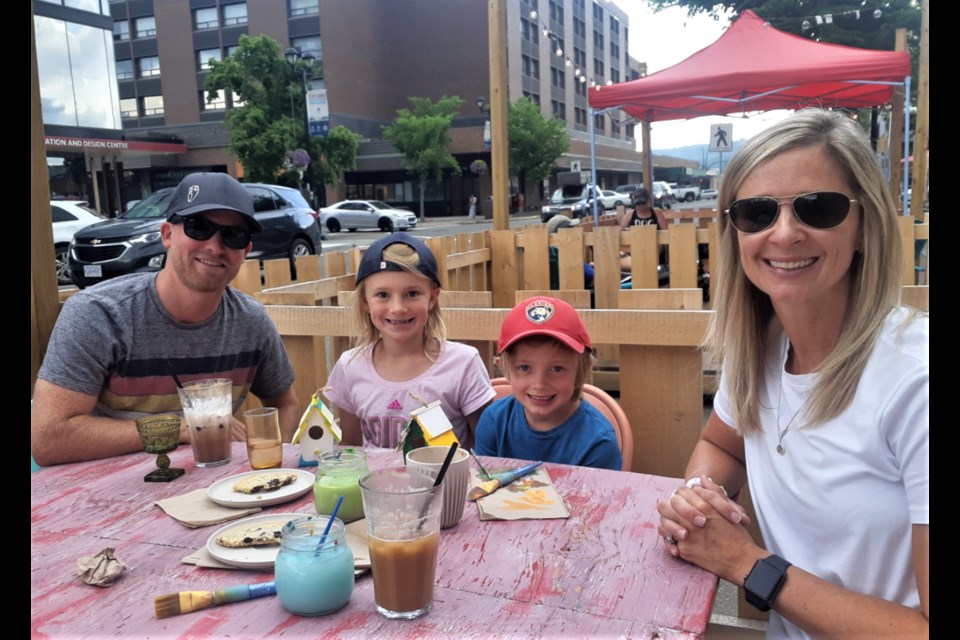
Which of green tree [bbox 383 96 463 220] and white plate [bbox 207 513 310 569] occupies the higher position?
green tree [bbox 383 96 463 220]

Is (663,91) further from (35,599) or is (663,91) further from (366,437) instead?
(35,599)

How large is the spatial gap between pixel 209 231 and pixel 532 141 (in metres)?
43.0

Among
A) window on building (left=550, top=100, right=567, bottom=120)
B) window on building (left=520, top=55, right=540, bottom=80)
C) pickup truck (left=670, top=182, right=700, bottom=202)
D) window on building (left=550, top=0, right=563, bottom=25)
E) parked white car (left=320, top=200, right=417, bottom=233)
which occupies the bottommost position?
parked white car (left=320, top=200, right=417, bottom=233)

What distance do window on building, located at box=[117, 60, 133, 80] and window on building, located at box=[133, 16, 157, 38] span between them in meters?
1.92

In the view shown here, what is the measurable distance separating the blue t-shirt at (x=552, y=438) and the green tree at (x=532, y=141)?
4125 centimetres

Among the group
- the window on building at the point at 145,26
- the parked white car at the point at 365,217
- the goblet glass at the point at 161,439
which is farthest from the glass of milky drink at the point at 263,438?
the window on building at the point at 145,26

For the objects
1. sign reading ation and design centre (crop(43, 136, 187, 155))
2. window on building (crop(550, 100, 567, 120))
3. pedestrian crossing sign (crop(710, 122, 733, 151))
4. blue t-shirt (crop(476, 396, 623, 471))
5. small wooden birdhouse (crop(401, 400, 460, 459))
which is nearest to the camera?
small wooden birdhouse (crop(401, 400, 460, 459))

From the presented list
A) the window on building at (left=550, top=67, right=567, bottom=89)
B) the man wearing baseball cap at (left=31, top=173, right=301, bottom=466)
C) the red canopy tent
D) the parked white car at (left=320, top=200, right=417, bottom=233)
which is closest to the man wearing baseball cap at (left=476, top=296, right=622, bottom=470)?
the man wearing baseball cap at (left=31, top=173, right=301, bottom=466)

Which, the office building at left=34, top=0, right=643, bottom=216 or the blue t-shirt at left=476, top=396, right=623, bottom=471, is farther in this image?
the office building at left=34, top=0, right=643, bottom=216

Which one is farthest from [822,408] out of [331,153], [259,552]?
[331,153]

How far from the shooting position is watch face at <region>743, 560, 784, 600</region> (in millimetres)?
1396

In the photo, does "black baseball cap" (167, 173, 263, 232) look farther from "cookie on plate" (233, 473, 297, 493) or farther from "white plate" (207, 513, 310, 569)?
"white plate" (207, 513, 310, 569)
